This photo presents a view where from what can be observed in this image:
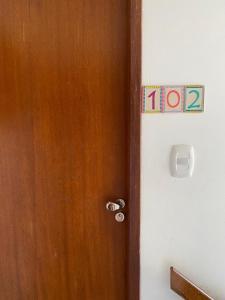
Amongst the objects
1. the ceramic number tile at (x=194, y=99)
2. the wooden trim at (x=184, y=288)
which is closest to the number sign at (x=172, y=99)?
the ceramic number tile at (x=194, y=99)

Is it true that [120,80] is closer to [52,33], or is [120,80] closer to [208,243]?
[52,33]

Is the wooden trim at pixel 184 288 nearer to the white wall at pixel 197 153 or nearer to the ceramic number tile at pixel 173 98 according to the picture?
the white wall at pixel 197 153

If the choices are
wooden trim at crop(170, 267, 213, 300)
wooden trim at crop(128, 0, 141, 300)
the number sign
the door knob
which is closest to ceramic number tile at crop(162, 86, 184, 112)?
the number sign

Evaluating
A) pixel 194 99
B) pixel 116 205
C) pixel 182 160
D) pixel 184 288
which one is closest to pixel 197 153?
pixel 182 160

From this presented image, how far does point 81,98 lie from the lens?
122cm

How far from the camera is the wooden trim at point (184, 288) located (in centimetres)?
112

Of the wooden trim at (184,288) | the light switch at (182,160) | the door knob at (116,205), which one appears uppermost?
the light switch at (182,160)

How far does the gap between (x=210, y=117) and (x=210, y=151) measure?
0.14m

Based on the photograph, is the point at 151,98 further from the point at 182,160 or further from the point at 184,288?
the point at 184,288

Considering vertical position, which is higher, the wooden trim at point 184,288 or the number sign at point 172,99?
the number sign at point 172,99

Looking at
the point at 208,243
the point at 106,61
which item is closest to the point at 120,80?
the point at 106,61

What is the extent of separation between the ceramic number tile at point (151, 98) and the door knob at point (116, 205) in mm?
433

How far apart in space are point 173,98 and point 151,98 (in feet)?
0.30

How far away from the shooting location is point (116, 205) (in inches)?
48.8
